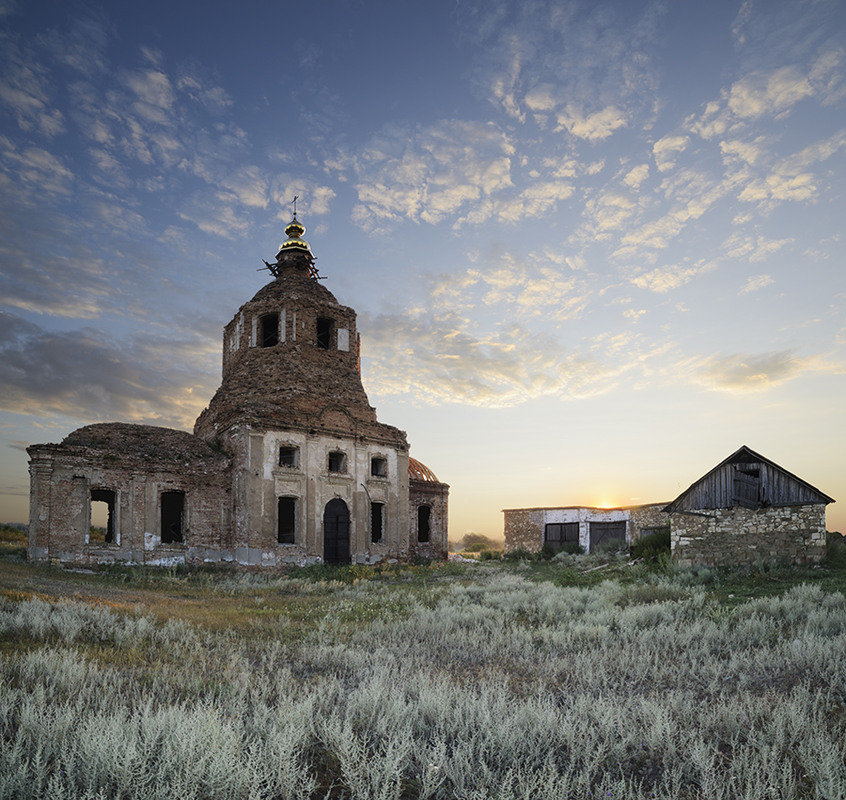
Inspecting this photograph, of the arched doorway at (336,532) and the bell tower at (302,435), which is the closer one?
the bell tower at (302,435)

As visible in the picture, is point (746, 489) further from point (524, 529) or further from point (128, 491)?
point (128, 491)

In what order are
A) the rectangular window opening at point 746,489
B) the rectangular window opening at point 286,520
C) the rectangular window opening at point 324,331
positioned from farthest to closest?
the rectangular window opening at point 324,331 → the rectangular window opening at point 286,520 → the rectangular window opening at point 746,489

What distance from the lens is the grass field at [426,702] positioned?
12.7ft

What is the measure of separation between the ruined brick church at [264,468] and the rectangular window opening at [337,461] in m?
0.07

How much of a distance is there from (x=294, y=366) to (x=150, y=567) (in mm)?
10458

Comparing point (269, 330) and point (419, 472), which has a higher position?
point (269, 330)

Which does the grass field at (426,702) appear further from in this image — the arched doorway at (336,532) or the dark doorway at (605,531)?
the dark doorway at (605,531)

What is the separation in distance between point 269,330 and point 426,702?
26651 mm

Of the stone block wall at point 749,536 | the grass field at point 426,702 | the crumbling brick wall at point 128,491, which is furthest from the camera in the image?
the crumbling brick wall at point 128,491

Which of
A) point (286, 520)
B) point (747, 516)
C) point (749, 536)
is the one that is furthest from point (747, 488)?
point (286, 520)

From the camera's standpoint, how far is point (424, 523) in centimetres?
3394

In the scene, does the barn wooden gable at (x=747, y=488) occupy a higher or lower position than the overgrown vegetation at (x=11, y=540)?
higher

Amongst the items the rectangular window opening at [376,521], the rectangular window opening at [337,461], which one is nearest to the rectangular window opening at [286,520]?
the rectangular window opening at [337,461]

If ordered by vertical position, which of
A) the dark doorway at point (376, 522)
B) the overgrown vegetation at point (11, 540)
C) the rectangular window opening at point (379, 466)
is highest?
the rectangular window opening at point (379, 466)
